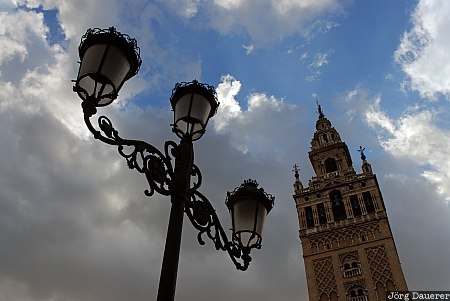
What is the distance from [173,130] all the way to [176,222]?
3.80ft

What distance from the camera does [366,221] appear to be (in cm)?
3328

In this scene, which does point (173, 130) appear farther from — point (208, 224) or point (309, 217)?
point (309, 217)

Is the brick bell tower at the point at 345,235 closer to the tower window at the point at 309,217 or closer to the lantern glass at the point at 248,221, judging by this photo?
the tower window at the point at 309,217

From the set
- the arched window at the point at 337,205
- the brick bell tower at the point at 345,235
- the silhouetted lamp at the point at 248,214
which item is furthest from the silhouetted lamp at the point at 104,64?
the arched window at the point at 337,205

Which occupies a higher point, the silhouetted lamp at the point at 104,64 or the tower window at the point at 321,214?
the tower window at the point at 321,214

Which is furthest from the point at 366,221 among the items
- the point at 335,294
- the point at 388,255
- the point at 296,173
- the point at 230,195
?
the point at 230,195

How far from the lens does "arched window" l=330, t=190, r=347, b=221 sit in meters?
34.9

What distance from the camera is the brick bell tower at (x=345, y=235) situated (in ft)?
98.7

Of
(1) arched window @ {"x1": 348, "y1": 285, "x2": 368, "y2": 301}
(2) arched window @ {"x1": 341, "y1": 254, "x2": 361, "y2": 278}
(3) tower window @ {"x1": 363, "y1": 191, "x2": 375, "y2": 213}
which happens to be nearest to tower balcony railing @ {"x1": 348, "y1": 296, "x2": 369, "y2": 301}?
(1) arched window @ {"x1": 348, "y1": 285, "x2": 368, "y2": 301}

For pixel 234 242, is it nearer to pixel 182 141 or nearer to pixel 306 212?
pixel 182 141

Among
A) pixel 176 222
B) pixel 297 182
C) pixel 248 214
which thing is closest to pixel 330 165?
pixel 297 182

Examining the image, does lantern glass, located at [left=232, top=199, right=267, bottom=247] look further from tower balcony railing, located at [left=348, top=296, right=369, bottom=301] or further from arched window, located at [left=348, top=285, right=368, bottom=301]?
arched window, located at [left=348, top=285, right=368, bottom=301]

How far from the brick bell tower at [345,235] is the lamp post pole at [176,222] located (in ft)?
94.7

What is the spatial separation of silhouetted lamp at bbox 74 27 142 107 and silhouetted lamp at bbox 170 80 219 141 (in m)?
0.68
